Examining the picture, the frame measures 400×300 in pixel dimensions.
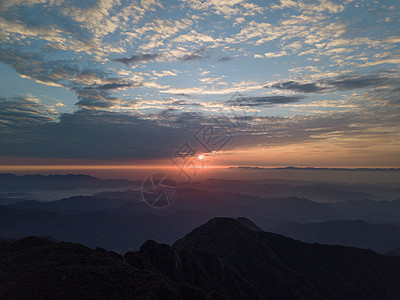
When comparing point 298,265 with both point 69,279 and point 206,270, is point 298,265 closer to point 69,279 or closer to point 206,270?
point 206,270

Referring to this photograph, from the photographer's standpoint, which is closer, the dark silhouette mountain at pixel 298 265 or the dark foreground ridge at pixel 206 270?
the dark foreground ridge at pixel 206 270

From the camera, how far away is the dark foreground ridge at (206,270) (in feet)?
125

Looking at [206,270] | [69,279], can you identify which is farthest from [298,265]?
[69,279]

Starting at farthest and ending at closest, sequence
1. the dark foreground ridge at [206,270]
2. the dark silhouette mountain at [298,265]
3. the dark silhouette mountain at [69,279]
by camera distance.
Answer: the dark silhouette mountain at [298,265], the dark foreground ridge at [206,270], the dark silhouette mountain at [69,279]

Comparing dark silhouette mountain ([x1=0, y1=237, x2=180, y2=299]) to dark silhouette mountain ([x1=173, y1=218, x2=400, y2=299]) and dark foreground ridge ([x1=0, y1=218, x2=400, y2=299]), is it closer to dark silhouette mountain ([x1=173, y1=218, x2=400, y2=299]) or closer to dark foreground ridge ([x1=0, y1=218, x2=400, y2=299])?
dark foreground ridge ([x1=0, y1=218, x2=400, y2=299])

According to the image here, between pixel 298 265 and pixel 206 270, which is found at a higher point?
pixel 206 270

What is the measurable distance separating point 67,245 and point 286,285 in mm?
103427

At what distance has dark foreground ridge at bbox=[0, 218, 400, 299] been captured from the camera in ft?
125

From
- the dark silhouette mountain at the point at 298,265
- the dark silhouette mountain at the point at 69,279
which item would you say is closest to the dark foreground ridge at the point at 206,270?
the dark silhouette mountain at the point at 69,279

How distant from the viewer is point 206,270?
291 feet

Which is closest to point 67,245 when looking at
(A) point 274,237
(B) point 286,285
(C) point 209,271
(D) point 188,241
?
(C) point 209,271

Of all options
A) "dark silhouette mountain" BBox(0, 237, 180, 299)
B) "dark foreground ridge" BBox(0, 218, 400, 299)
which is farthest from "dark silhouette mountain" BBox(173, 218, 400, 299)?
"dark silhouette mountain" BBox(0, 237, 180, 299)

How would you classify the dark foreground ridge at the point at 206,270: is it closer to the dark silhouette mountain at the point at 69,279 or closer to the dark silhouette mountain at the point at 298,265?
the dark silhouette mountain at the point at 69,279

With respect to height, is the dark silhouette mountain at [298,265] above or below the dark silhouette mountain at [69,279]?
below
